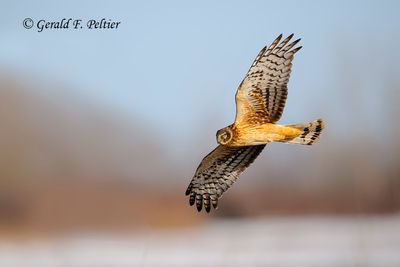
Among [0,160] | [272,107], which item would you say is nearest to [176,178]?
[272,107]

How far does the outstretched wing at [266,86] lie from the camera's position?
311 centimetres

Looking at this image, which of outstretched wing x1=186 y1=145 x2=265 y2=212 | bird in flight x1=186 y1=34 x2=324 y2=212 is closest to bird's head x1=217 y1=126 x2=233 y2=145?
bird in flight x1=186 y1=34 x2=324 y2=212

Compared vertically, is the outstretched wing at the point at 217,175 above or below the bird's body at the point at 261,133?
below

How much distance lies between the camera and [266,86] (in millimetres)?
3129

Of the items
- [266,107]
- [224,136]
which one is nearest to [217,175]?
[224,136]

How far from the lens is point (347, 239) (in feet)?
11.3

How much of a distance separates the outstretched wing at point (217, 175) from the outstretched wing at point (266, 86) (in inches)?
9.9

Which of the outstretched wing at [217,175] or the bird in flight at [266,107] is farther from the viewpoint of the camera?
the outstretched wing at [217,175]

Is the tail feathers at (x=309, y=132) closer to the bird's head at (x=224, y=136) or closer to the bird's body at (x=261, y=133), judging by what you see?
the bird's body at (x=261, y=133)

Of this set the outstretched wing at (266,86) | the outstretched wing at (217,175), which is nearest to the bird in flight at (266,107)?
the outstretched wing at (266,86)

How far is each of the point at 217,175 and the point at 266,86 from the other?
1.70 ft

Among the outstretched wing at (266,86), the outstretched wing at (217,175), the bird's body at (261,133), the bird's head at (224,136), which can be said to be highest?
the outstretched wing at (266,86)

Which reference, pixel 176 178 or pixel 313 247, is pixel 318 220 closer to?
pixel 313 247

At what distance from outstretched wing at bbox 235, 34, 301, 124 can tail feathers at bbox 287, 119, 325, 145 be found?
122 mm
